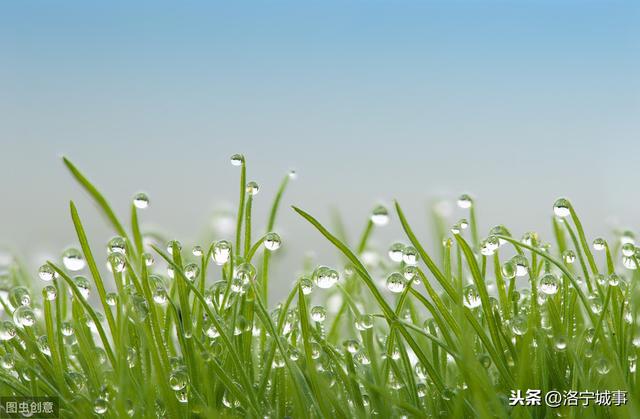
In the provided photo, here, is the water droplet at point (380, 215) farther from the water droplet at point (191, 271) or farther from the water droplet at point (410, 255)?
the water droplet at point (191, 271)

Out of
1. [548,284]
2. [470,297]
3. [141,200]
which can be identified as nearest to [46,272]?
[141,200]

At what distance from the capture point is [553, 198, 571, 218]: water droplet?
1231 millimetres

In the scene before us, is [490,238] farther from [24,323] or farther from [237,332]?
[24,323]

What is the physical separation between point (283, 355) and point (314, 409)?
0.34ft

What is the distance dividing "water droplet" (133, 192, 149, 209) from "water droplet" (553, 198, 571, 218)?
29.6 inches

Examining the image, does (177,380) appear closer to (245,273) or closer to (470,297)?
(245,273)

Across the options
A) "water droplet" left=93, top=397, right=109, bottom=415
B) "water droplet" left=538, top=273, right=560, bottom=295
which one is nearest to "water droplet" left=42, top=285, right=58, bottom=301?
"water droplet" left=93, top=397, right=109, bottom=415

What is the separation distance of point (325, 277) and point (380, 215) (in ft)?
0.59

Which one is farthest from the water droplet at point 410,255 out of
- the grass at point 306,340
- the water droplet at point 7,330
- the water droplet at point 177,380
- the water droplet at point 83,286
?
the water droplet at point 7,330

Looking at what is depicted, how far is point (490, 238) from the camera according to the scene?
45.6 inches

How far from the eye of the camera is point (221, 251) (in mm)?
1141

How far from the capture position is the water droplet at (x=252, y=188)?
3.99 ft

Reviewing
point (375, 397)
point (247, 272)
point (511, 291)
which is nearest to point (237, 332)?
point (247, 272)

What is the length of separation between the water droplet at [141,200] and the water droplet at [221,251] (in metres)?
0.21
